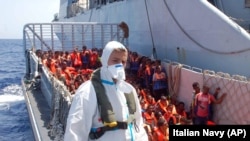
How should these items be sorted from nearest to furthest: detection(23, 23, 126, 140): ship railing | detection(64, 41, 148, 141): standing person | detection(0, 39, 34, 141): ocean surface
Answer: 1. detection(64, 41, 148, 141): standing person
2. detection(23, 23, 126, 140): ship railing
3. detection(0, 39, 34, 141): ocean surface

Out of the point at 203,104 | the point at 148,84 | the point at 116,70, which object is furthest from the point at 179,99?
the point at 116,70

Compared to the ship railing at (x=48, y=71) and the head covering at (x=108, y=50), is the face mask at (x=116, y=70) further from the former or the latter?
the ship railing at (x=48, y=71)

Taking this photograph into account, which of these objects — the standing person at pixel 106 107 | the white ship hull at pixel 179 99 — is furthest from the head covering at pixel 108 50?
the white ship hull at pixel 179 99

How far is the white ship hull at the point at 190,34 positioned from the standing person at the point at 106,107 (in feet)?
17.1

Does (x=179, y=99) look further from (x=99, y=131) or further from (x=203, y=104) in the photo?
(x=99, y=131)

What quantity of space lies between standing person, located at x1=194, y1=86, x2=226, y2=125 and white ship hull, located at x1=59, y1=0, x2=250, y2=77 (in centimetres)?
110

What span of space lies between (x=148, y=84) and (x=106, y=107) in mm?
6852

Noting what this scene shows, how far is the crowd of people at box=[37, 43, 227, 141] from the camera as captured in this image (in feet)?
20.3

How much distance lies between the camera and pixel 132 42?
14.3 m

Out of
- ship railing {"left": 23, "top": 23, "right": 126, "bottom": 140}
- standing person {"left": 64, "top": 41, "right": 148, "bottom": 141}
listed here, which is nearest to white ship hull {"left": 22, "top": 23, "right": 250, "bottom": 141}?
ship railing {"left": 23, "top": 23, "right": 126, "bottom": 140}

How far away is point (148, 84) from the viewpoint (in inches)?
365

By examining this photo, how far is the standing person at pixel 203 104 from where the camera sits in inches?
260

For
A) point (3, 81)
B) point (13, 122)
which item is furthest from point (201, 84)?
point (3, 81)

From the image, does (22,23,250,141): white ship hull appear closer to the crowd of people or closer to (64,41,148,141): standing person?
the crowd of people
